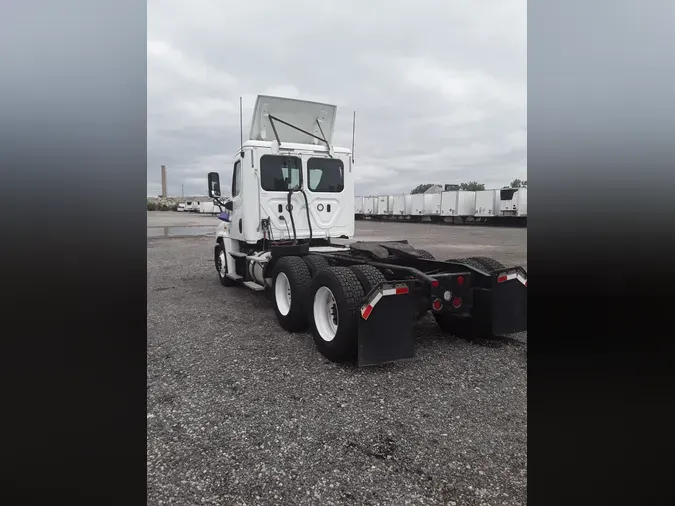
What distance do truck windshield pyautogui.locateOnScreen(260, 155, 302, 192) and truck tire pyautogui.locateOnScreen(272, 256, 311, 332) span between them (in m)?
1.55

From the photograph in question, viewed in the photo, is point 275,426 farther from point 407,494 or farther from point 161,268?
point 161,268

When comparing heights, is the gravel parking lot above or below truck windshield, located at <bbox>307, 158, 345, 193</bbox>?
below

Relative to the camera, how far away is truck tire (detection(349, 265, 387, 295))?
168 inches

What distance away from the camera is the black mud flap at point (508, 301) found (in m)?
4.68

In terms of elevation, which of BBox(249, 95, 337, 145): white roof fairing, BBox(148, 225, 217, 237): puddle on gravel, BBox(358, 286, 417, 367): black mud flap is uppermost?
BBox(249, 95, 337, 145): white roof fairing

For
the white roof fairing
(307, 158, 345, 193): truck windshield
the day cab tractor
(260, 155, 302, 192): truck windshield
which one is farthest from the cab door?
(307, 158, 345, 193): truck windshield

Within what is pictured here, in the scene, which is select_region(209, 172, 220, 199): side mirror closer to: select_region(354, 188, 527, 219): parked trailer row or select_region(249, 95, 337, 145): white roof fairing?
select_region(249, 95, 337, 145): white roof fairing

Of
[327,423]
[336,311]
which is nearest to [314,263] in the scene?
[336,311]

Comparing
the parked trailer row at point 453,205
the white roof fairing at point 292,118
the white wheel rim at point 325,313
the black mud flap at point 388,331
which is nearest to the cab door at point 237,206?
the white roof fairing at point 292,118

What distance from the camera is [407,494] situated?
2.38 m

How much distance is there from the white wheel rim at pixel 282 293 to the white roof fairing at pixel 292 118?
101 inches

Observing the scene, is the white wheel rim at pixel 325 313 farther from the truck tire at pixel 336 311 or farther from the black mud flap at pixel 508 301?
the black mud flap at pixel 508 301
